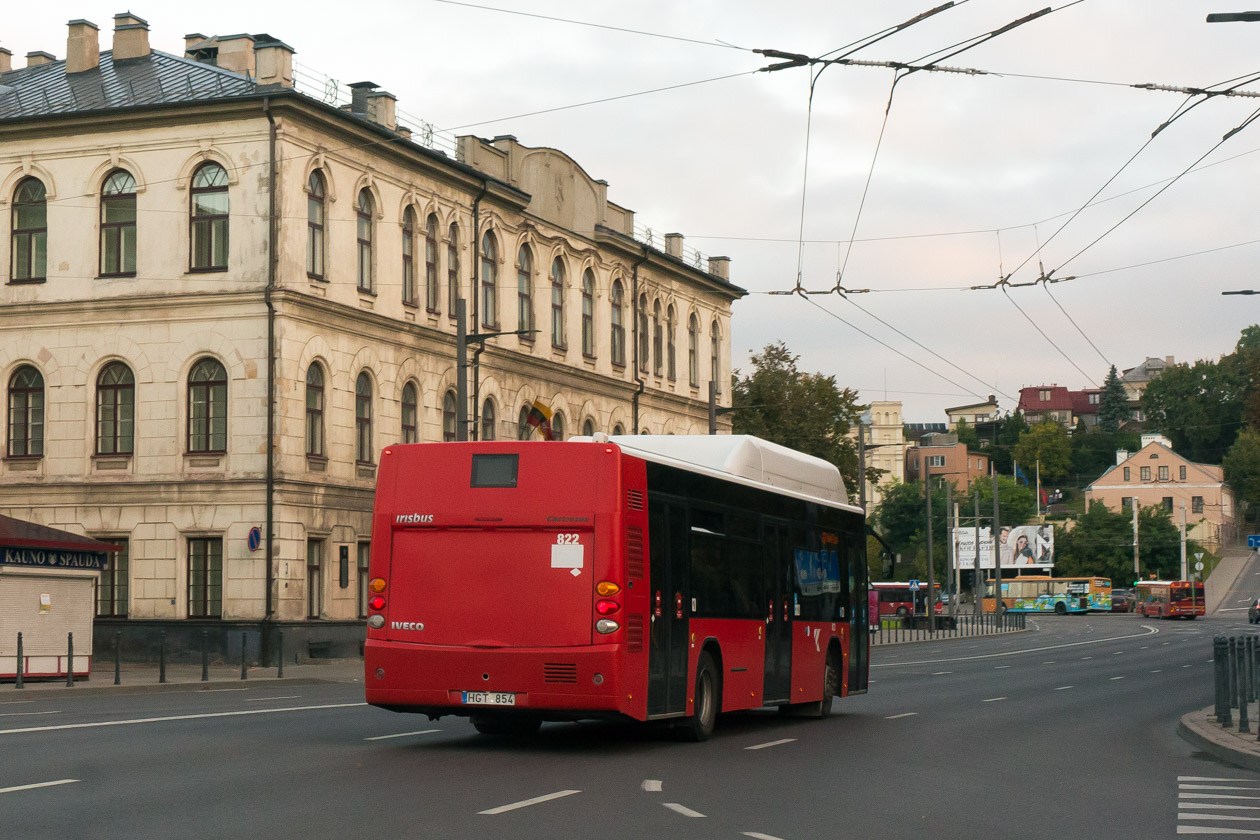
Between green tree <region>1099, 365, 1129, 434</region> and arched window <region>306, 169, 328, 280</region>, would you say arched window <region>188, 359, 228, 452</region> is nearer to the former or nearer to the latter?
arched window <region>306, 169, 328, 280</region>

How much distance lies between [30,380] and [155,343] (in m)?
3.86

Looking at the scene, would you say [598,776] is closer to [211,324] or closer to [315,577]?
[315,577]

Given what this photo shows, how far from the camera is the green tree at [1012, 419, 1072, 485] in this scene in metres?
182

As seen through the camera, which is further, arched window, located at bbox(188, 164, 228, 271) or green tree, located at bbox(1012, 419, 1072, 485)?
green tree, located at bbox(1012, 419, 1072, 485)

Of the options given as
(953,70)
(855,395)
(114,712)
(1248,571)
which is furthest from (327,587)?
(1248,571)

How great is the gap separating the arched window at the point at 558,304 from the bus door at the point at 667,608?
1442 inches

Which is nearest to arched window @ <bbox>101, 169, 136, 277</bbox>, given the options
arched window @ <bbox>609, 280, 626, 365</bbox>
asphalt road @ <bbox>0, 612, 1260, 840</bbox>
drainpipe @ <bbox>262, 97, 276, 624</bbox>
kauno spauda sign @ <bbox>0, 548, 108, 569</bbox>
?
drainpipe @ <bbox>262, 97, 276, 624</bbox>

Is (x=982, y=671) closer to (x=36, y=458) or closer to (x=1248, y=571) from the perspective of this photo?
(x=36, y=458)

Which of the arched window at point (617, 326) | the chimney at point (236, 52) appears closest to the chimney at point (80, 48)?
the chimney at point (236, 52)

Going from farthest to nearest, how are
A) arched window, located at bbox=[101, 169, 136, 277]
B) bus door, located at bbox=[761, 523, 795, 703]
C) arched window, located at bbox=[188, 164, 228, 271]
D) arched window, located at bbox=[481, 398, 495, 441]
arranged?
1. arched window, located at bbox=[481, 398, 495, 441]
2. arched window, located at bbox=[101, 169, 136, 277]
3. arched window, located at bbox=[188, 164, 228, 271]
4. bus door, located at bbox=[761, 523, 795, 703]

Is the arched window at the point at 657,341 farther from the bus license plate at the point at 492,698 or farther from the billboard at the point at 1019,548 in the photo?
the billboard at the point at 1019,548

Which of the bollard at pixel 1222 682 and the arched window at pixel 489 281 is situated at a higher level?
the arched window at pixel 489 281

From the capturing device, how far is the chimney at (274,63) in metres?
40.5

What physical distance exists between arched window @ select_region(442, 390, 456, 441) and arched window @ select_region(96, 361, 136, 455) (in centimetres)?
874
